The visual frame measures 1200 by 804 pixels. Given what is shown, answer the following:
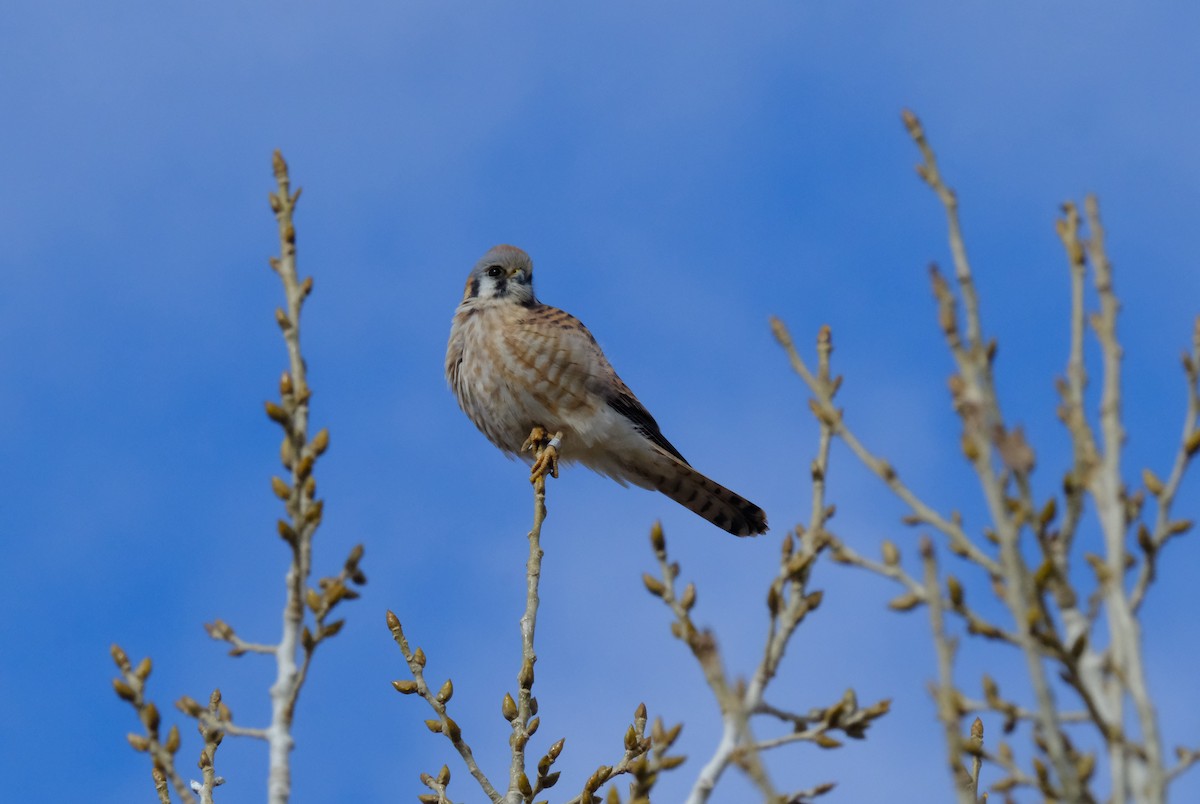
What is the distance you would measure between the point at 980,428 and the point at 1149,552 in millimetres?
408

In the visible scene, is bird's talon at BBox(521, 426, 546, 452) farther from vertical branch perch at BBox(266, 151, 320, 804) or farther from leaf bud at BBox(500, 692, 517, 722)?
vertical branch perch at BBox(266, 151, 320, 804)

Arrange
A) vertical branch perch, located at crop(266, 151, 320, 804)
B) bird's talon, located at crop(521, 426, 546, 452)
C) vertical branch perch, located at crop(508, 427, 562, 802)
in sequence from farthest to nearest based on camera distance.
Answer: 1. bird's talon, located at crop(521, 426, 546, 452)
2. vertical branch perch, located at crop(508, 427, 562, 802)
3. vertical branch perch, located at crop(266, 151, 320, 804)

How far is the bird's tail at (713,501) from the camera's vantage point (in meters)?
6.48

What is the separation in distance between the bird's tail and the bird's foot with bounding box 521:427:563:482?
78cm

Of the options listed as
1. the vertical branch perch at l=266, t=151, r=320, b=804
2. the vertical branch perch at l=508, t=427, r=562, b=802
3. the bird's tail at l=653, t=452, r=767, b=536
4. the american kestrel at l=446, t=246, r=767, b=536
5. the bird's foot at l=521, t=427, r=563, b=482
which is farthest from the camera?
the bird's tail at l=653, t=452, r=767, b=536

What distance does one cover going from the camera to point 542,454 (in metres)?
5.27

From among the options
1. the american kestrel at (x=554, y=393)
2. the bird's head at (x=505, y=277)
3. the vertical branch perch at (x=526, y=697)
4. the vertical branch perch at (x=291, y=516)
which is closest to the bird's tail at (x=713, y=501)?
the american kestrel at (x=554, y=393)

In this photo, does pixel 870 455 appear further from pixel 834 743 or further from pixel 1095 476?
pixel 834 743

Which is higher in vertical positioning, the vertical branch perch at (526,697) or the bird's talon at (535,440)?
the bird's talon at (535,440)

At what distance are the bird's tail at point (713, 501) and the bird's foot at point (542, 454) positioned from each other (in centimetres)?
78

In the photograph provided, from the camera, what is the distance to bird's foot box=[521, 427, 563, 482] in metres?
4.76

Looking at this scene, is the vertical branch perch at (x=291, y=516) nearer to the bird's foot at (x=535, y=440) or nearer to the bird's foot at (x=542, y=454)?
the bird's foot at (x=542, y=454)

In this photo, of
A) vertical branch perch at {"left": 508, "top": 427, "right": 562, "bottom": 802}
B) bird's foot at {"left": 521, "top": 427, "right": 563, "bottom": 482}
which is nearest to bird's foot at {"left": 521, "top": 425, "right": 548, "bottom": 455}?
bird's foot at {"left": 521, "top": 427, "right": 563, "bottom": 482}

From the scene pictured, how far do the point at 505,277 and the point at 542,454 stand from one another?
5.87 feet
